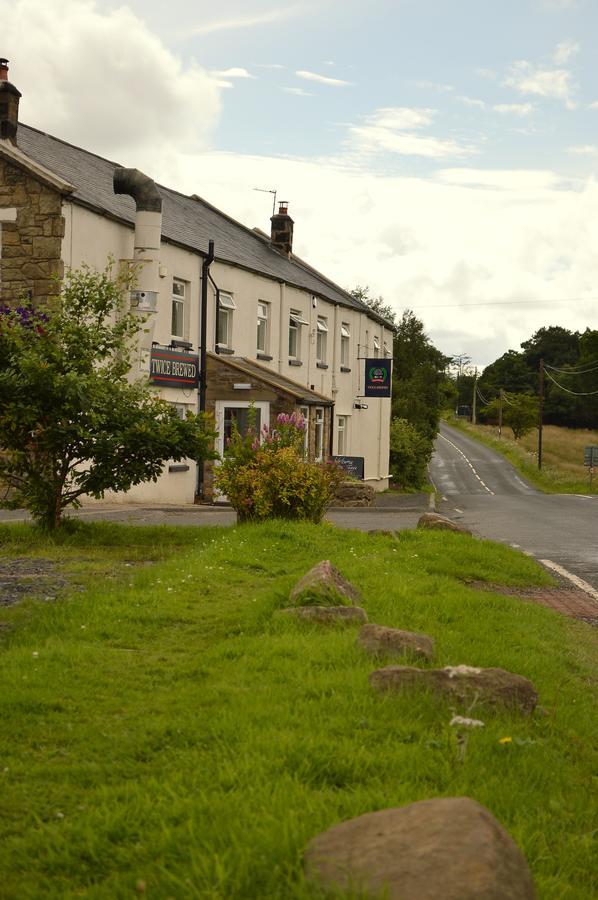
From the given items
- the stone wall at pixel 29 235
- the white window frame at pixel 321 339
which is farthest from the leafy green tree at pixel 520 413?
the stone wall at pixel 29 235

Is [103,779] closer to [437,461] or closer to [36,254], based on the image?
[36,254]

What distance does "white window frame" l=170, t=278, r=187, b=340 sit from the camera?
27250 millimetres

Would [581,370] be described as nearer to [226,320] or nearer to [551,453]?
[551,453]

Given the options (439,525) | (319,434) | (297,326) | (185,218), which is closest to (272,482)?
(439,525)

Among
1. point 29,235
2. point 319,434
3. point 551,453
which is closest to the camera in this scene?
point 29,235

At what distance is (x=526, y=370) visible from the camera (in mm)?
130250

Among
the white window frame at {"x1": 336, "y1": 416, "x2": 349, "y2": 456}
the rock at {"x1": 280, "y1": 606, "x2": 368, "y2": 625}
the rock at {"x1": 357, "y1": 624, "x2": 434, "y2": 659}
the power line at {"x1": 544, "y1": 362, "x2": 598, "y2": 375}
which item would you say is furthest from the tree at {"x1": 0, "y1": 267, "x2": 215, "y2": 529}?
the power line at {"x1": 544, "y1": 362, "x2": 598, "y2": 375}

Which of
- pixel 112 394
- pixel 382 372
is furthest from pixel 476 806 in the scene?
pixel 382 372

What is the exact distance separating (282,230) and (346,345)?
5.23 metres

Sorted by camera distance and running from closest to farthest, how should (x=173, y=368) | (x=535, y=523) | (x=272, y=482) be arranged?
1. (x=272, y=482)
2. (x=535, y=523)
3. (x=173, y=368)

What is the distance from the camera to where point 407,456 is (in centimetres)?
5097

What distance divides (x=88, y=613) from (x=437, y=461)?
2690 inches

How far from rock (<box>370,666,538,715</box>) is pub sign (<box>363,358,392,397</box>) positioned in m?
36.4

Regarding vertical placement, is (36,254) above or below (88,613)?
above
